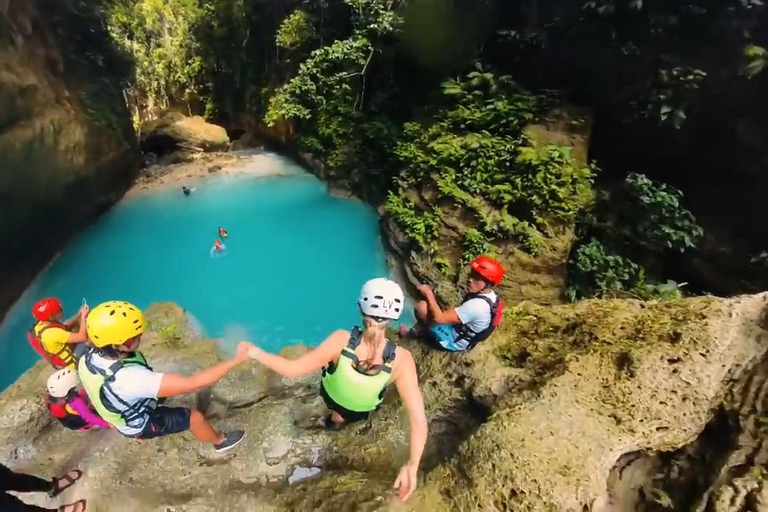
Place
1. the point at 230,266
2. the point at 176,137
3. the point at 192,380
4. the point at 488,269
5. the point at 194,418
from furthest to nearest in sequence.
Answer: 1. the point at 176,137
2. the point at 230,266
3. the point at 488,269
4. the point at 194,418
5. the point at 192,380

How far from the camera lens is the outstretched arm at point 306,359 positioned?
2504 mm

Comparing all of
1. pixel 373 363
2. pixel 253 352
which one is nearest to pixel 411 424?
pixel 373 363

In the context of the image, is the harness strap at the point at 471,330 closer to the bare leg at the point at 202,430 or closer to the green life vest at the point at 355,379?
the green life vest at the point at 355,379

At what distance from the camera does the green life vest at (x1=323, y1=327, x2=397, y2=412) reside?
2615mm

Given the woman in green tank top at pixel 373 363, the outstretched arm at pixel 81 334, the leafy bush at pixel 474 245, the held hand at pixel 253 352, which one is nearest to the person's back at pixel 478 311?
the woman in green tank top at pixel 373 363

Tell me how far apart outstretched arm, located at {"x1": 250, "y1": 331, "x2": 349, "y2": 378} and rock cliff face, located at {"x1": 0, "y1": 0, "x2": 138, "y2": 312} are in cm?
546

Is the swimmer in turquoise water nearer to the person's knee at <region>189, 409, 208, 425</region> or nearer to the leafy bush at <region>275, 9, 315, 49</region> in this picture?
the person's knee at <region>189, 409, 208, 425</region>

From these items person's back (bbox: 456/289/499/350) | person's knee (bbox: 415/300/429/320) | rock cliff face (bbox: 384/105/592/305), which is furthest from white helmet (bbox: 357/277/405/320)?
rock cliff face (bbox: 384/105/592/305)

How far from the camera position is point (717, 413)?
2246mm

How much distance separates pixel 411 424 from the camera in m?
2.54

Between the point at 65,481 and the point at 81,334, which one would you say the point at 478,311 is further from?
the point at 65,481

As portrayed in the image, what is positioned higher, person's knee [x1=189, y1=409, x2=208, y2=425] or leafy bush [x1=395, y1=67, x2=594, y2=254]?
leafy bush [x1=395, y1=67, x2=594, y2=254]

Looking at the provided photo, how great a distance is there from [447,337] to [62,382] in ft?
9.35

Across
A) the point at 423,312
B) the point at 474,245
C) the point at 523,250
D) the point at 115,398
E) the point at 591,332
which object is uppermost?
the point at 591,332
